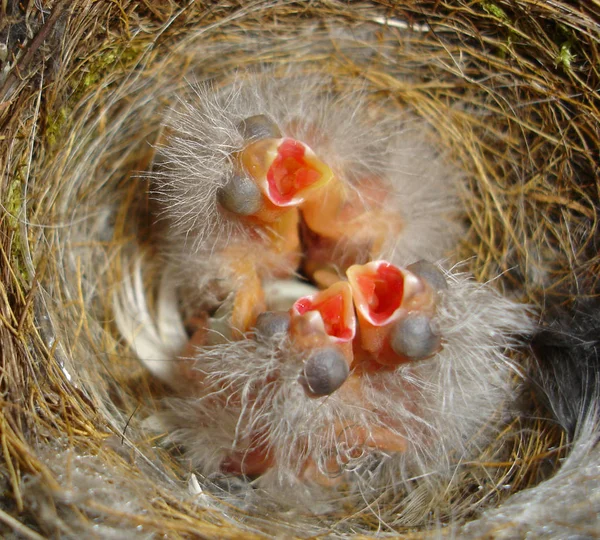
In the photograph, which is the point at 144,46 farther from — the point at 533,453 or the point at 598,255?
the point at 533,453

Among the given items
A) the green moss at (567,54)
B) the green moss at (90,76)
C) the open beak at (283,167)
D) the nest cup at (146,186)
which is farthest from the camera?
the green moss at (567,54)

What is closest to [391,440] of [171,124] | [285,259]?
[285,259]

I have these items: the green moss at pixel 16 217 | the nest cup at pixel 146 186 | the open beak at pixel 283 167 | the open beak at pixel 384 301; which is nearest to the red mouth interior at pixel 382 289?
the open beak at pixel 384 301

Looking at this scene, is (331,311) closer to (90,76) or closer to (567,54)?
(90,76)

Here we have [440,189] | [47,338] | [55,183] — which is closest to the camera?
[47,338]

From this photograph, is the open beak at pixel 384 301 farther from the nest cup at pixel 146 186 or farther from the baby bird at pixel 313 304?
the nest cup at pixel 146 186

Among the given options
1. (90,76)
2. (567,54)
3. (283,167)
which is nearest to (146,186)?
(90,76)
